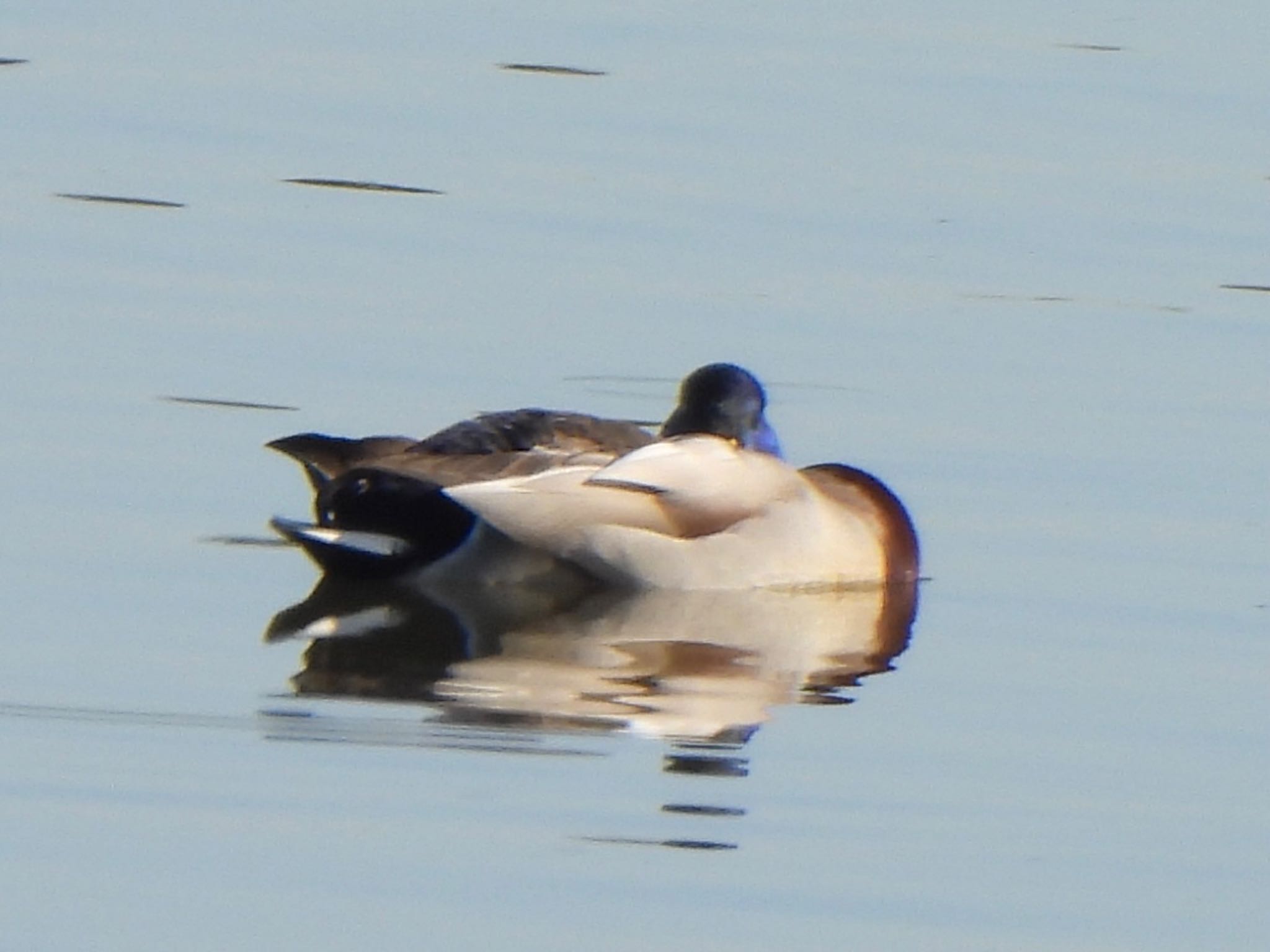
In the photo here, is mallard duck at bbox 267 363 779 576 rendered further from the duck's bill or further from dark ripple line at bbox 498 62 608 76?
dark ripple line at bbox 498 62 608 76

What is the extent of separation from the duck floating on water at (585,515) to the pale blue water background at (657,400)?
0.27 meters

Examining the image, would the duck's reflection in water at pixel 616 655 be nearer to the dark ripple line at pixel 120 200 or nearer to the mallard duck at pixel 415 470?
the mallard duck at pixel 415 470

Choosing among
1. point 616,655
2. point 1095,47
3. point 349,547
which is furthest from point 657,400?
point 1095,47

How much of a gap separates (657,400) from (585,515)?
73.5 inches

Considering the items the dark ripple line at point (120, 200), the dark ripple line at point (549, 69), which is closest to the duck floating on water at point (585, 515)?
the dark ripple line at point (120, 200)

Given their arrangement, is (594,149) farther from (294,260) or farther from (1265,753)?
(1265,753)

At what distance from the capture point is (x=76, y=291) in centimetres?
1201

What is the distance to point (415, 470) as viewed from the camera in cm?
935

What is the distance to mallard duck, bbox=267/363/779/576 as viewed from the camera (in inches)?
367

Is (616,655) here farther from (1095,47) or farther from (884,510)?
(1095,47)

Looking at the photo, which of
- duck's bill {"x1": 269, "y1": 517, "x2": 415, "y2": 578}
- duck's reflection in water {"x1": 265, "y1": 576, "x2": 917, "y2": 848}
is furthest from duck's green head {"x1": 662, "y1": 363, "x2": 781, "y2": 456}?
duck's bill {"x1": 269, "y1": 517, "x2": 415, "y2": 578}

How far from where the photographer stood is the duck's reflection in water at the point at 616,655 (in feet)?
25.2

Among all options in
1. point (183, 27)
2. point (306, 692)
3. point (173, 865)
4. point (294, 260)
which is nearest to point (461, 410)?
point (294, 260)

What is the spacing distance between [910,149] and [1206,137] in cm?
144
